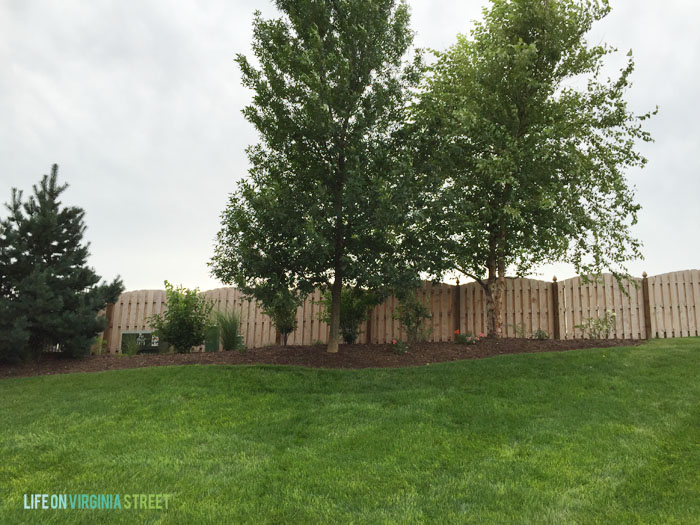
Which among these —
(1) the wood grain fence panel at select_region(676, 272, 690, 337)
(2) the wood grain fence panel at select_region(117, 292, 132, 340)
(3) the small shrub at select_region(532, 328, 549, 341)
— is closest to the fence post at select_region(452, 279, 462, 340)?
(3) the small shrub at select_region(532, 328, 549, 341)

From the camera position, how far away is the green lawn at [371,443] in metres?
4.05

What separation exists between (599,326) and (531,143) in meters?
5.00

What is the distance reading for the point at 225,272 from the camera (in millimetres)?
9398

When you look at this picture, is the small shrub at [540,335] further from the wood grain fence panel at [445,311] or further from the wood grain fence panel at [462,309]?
the wood grain fence panel at [445,311]

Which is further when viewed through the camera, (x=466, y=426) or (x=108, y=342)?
(x=108, y=342)

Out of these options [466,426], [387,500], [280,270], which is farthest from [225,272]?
[387,500]

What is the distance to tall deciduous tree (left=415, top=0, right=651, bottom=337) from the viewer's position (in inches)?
440

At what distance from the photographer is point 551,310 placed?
13.3 meters

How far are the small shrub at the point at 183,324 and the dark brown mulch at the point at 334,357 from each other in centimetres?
159

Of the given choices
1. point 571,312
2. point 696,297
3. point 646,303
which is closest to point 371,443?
point 571,312

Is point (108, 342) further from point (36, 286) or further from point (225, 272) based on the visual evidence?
point (225, 272)

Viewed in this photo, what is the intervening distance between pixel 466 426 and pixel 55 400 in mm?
6167

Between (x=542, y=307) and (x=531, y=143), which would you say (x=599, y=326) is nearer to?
(x=542, y=307)

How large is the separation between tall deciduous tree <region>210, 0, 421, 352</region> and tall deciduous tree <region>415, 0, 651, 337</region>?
213 centimetres
